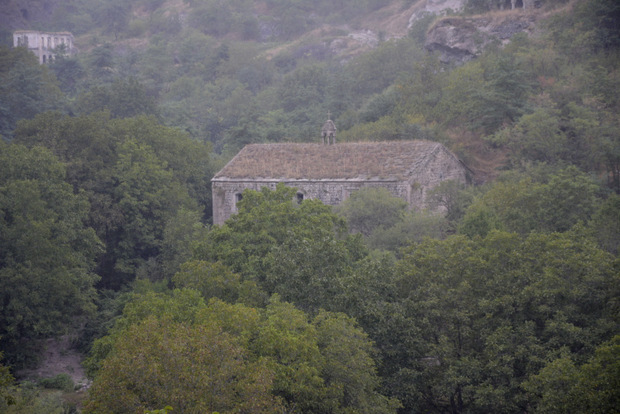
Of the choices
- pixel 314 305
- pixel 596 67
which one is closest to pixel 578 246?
pixel 314 305

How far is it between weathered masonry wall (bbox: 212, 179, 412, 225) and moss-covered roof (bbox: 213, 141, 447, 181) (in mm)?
286

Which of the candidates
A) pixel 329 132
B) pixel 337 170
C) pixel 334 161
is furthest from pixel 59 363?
pixel 329 132

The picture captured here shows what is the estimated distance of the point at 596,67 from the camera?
35.8m

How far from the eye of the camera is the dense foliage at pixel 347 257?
1262 cm

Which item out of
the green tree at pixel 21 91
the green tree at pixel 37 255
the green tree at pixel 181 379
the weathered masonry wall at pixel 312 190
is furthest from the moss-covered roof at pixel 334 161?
the green tree at pixel 21 91

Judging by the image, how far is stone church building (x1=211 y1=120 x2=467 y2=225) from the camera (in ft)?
95.2

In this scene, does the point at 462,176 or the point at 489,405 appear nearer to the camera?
the point at 489,405

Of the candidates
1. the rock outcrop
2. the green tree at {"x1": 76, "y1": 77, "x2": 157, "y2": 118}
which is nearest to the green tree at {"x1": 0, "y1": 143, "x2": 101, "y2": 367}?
the green tree at {"x1": 76, "y1": 77, "x2": 157, "y2": 118}

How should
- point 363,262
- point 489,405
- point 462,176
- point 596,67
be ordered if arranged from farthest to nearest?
point 596,67
point 462,176
point 363,262
point 489,405

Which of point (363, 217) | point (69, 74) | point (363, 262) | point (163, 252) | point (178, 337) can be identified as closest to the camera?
point (178, 337)

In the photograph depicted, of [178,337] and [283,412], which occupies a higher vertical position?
[178,337]

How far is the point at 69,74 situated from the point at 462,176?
52.7 m

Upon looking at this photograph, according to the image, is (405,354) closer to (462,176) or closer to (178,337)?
(178,337)

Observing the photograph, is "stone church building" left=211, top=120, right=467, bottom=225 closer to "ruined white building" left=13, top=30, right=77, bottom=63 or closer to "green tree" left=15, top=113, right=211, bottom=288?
"green tree" left=15, top=113, right=211, bottom=288
